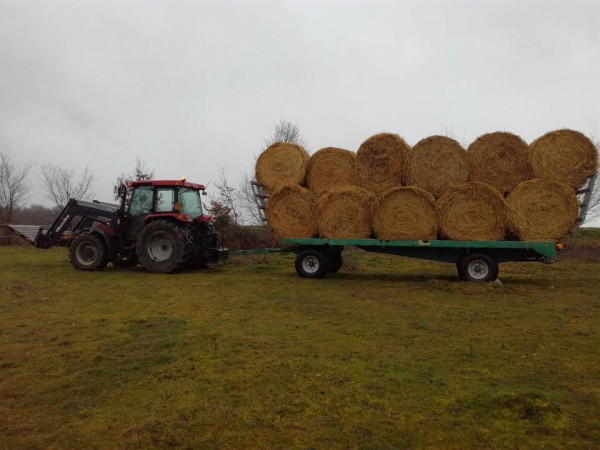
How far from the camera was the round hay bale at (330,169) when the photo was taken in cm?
949

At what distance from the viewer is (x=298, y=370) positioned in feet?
13.1

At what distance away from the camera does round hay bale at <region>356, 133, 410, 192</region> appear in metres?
8.99

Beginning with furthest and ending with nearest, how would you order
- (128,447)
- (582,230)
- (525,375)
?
1. (582,230)
2. (525,375)
3. (128,447)

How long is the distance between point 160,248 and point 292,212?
11.0ft

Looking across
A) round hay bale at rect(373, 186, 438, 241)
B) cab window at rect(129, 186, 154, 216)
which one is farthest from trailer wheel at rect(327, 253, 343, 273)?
cab window at rect(129, 186, 154, 216)

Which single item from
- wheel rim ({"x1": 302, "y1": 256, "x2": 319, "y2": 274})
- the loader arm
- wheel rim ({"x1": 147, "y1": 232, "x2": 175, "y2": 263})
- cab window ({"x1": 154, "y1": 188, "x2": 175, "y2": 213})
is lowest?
wheel rim ({"x1": 302, "y1": 256, "x2": 319, "y2": 274})

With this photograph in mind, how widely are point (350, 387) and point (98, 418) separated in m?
1.75

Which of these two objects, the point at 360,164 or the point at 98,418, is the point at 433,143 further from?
the point at 98,418

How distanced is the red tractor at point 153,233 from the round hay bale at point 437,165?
5.12m

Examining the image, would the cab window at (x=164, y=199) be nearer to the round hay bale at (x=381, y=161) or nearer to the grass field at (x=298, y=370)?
the grass field at (x=298, y=370)

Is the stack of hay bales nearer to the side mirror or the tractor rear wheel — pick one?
Result: the tractor rear wheel

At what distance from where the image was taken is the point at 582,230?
923 inches

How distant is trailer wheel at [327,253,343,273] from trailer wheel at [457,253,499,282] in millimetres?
2821

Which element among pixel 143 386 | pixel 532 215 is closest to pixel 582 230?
pixel 532 215
